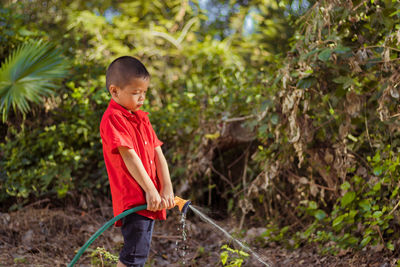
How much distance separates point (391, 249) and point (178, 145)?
2.44m

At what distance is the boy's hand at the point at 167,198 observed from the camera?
2.21 m

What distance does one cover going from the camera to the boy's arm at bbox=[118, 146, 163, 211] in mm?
2125

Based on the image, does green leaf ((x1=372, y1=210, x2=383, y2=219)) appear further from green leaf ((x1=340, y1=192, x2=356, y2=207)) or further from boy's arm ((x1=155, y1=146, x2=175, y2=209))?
boy's arm ((x1=155, y1=146, x2=175, y2=209))

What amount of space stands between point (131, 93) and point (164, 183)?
48cm

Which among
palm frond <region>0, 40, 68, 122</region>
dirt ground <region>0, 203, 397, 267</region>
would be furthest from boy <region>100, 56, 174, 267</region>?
palm frond <region>0, 40, 68, 122</region>

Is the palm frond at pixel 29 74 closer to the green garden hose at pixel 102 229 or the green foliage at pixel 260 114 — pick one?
the green foliage at pixel 260 114

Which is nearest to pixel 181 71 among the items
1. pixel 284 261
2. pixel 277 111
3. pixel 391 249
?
pixel 277 111

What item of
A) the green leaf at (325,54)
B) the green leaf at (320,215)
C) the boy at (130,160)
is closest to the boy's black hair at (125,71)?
the boy at (130,160)

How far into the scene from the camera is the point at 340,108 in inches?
134

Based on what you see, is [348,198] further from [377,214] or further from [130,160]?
[130,160]

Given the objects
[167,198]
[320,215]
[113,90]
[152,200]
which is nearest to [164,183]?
[167,198]

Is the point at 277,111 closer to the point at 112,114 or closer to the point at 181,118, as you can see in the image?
the point at 181,118

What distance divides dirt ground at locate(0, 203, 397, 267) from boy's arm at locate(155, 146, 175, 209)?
104 centimetres

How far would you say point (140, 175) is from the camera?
212cm
